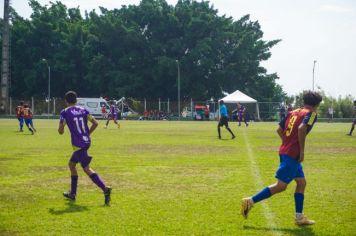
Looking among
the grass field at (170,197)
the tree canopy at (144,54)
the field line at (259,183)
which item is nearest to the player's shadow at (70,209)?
the grass field at (170,197)

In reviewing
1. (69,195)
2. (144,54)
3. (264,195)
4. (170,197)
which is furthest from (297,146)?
(144,54)

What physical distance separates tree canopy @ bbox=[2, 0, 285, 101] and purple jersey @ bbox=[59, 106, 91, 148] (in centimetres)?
5836

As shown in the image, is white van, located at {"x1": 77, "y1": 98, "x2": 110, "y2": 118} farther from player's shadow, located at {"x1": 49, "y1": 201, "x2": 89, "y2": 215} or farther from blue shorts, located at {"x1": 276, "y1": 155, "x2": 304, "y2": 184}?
blue shorts, located at {"x1": 276, "y1": 155, "x2": 304, "y2": 184}

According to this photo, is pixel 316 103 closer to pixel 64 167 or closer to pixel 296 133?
pixel 296 133

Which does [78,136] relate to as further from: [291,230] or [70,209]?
[291,230]

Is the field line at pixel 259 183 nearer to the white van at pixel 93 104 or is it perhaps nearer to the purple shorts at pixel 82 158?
the purple shorts at pixel 82 158

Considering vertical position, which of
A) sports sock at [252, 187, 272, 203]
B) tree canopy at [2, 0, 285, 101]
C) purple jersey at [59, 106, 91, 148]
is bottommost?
sports sock at [252, 187, 272, 203]

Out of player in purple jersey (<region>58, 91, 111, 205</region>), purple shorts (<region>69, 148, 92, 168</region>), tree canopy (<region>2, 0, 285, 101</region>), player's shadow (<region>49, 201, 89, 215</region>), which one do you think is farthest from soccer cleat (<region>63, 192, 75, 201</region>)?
tree canopy (<region>2, 0, 285, 101</region>)

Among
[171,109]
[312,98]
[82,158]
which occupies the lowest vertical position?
[82,158]

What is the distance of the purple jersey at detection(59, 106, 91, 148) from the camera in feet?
27.9

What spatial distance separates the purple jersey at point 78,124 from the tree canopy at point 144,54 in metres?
58.4

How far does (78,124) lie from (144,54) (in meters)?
63.9

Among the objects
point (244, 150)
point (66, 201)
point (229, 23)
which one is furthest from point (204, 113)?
point (66, 201)

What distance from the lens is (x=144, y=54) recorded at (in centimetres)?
7175
